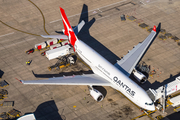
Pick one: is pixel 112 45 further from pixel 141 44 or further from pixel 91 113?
pixel 91 113

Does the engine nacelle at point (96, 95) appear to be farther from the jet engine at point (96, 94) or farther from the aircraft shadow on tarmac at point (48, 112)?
the aircraft shadow on tarmac at point (48, 112)

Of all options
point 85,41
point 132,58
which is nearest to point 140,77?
point 132,58

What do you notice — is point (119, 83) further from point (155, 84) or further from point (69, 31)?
point (69, 31)

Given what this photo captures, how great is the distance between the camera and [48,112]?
62.2 m

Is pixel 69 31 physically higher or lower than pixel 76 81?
higher

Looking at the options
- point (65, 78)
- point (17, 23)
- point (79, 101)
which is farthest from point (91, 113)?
point (17, 23)

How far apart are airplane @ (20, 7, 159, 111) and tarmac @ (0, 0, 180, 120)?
356 cm

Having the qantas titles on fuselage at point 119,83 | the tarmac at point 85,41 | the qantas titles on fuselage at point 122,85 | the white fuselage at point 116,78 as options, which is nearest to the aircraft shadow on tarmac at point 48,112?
the tarmac at point 85,41

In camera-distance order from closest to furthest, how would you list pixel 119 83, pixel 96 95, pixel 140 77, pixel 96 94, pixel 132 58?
pixel 119 83 → pixel 96 95 → pixel 96 94 → pixel 140 77 → pixel 132 58

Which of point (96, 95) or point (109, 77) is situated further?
point (109, 77)

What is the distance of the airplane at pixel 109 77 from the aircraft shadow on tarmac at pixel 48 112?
5.47 m

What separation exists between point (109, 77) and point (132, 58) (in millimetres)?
12450

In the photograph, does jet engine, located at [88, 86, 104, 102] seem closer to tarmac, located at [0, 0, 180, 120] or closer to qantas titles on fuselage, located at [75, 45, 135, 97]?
tarmac, located at [0, 0, 180, 120]

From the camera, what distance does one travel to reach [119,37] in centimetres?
8706
